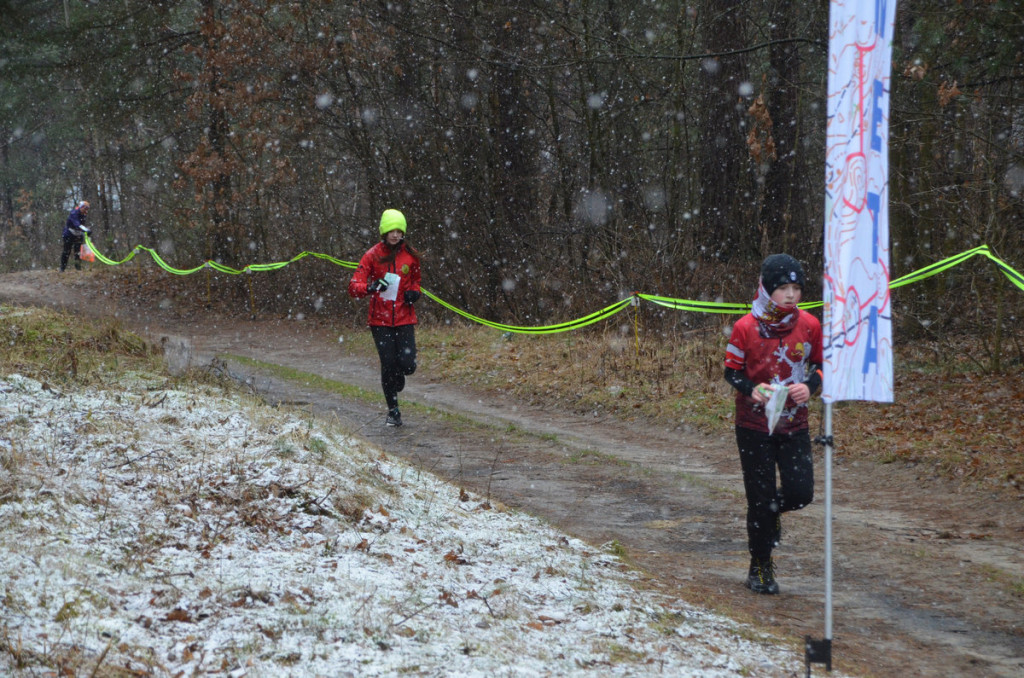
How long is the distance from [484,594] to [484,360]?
34.4 feet

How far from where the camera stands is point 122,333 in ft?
35.9

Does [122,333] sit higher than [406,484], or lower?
higher

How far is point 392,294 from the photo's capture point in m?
10.6

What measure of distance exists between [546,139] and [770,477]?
48.6 ft

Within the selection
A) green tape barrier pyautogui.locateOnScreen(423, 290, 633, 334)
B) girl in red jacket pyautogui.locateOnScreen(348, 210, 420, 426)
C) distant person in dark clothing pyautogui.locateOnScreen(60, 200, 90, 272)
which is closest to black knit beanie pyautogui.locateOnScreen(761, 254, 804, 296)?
girl in red jacket pyautogui.locateOnScreen(348, 210, 420, 426)

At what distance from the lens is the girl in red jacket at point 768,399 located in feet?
18.2

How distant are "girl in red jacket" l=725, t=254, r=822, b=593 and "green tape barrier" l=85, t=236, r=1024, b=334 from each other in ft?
8.10

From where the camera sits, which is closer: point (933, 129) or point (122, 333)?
point (122, 333)

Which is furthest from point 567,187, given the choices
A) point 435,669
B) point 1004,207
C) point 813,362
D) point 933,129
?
point 435,669

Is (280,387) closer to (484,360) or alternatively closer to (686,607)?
(484,360)

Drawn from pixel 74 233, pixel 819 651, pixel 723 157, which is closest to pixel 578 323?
pixel 723 157

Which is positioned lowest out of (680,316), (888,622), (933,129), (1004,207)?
(888,622)

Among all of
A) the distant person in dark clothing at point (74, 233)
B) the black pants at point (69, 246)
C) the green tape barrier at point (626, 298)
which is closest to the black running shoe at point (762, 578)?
the green tape barrier at point (626, 298)

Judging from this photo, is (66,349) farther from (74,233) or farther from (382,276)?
(74,233)
